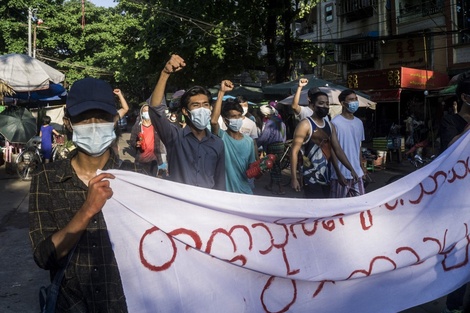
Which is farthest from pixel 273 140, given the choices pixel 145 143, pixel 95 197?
pixel 95 197

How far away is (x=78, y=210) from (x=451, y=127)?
2.80 metres

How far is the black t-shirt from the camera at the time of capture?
3572 mm

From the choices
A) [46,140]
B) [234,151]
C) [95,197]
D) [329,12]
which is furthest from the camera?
[329,12]

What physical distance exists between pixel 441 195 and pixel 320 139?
1.31 meters

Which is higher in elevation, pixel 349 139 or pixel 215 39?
pixel 215 39

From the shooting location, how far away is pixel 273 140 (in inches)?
390

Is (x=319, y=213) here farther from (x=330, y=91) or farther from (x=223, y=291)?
(x=330, y=91)

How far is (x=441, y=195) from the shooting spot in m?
3.45

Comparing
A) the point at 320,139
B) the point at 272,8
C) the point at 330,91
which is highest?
the point at 272,8

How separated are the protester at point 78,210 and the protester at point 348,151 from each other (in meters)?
2.91

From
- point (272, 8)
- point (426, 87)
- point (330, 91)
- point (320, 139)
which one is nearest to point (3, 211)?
point (320, 139)

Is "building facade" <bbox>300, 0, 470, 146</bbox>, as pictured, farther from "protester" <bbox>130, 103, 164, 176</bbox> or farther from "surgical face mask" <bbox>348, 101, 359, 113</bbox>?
"surgical face mask" <bbox>348, 101, 359, 113</bbox>

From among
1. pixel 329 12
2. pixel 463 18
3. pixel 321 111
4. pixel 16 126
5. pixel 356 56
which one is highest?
pixel 329 12

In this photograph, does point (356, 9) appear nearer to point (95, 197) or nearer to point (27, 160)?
point (27, 160)
